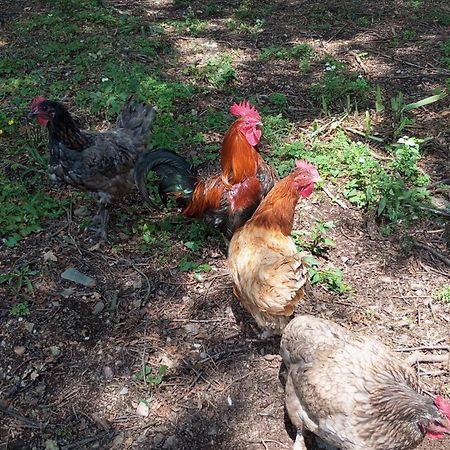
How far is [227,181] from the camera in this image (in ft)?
15.4

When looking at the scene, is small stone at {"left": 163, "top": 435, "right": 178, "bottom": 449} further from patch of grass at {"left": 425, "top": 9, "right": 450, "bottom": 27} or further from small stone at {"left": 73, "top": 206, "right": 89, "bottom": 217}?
patch of grass at {"left": 425, "top": 9, "right": 450, "bottom": 27}

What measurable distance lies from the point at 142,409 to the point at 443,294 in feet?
8.86

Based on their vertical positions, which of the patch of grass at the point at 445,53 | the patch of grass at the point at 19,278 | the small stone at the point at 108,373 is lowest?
the small stone at the point at 108,373

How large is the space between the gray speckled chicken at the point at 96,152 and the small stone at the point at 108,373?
1.44m

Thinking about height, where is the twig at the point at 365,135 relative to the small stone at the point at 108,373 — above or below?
above

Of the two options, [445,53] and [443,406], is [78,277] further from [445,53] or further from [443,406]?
[445,53]

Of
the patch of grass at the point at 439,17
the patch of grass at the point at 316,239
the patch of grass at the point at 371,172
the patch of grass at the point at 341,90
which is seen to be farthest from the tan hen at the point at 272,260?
the patch of grass at the point at 439,17

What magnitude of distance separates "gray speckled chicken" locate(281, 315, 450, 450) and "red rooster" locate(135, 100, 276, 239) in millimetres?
1406

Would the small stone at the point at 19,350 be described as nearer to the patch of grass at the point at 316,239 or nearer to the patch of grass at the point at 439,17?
the patch of grass at the point at 316,239

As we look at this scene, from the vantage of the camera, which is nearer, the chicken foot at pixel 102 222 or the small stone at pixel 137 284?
the small stone at pixel 137 284

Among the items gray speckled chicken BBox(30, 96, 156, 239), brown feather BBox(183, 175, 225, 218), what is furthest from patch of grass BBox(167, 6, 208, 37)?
brown feather BBox(183, 175, 225, 218)

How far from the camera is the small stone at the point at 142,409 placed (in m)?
3.62

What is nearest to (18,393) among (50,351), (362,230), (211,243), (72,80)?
(50,351)

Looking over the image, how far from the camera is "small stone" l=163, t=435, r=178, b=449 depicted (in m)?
3.45
